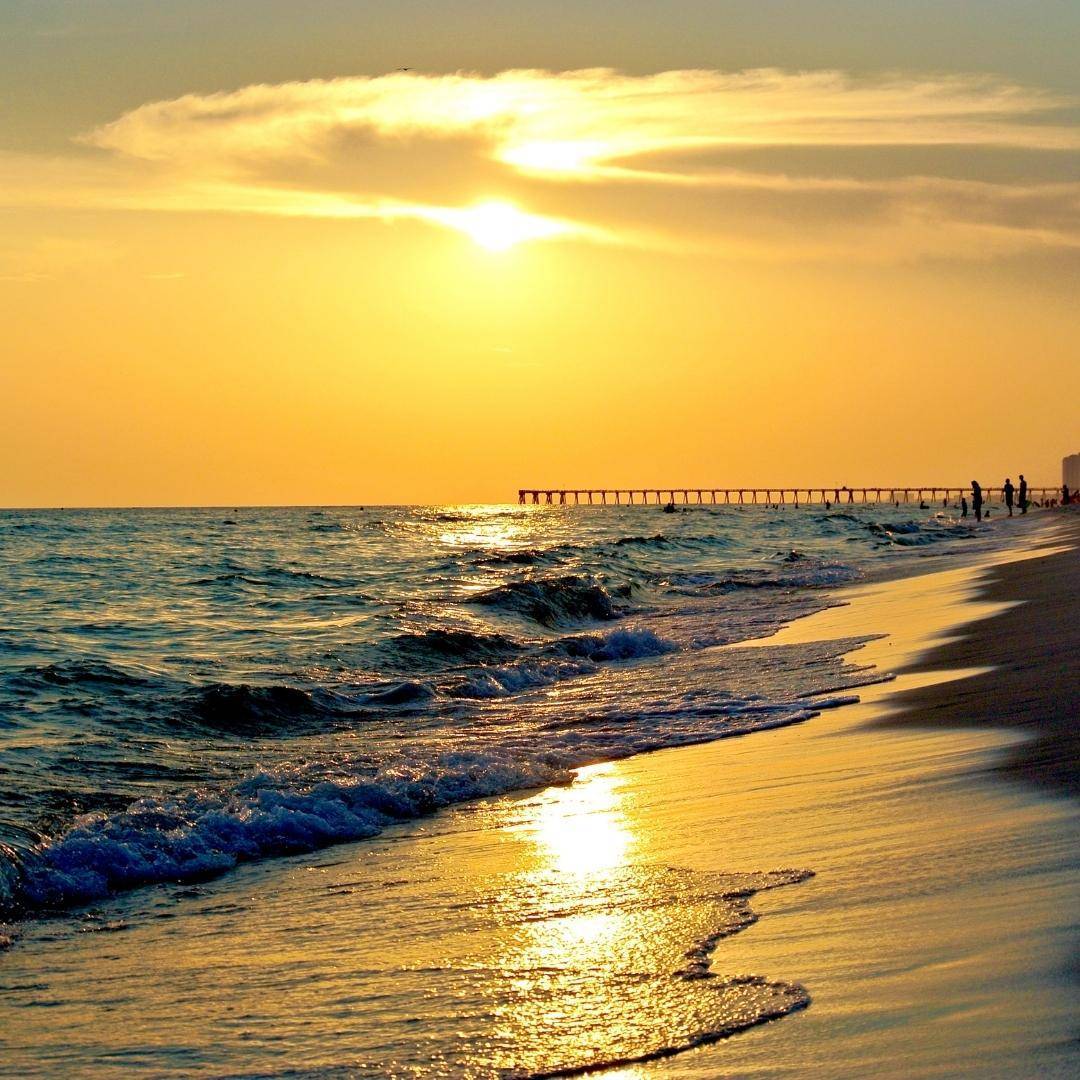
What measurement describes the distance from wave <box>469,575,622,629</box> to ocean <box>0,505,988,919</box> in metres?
0.10

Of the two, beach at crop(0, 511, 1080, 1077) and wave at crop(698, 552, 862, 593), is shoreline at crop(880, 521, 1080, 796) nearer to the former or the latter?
beach at crop(0, 511, 1080, 1077)

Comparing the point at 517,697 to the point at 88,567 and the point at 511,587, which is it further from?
the point at 88,567

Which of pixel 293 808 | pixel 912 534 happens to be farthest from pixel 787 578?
pixel 912 534

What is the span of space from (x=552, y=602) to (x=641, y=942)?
26091 millimetres

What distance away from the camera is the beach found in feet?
14.2

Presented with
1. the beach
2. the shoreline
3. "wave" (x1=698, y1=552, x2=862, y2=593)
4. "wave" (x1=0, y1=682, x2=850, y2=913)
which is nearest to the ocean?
"wave" (x1=0, y1=682, x2=850, y2=913)

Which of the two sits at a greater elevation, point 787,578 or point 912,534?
point 787,578

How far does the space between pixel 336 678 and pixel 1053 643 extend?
32.4ft

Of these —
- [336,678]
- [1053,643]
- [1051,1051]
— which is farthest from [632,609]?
[1051,1051]

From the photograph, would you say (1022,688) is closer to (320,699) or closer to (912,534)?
(320,699)

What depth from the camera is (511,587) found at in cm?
3288

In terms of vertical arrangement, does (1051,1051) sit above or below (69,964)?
above

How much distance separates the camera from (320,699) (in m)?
16.3

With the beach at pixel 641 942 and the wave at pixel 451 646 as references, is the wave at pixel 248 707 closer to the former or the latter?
the wave at pixel 451 646
